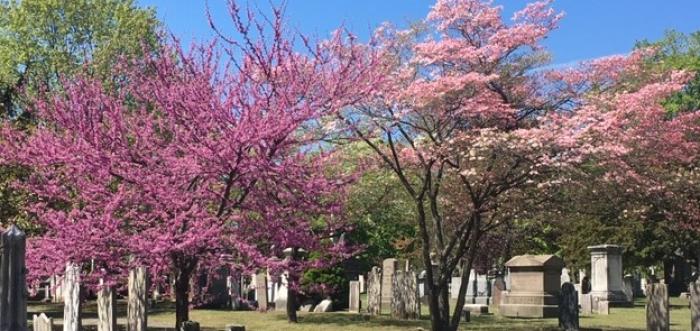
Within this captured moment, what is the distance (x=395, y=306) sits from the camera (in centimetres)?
2469

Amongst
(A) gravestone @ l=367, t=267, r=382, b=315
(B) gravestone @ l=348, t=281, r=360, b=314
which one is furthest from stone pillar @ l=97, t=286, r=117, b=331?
(B) gravestone @ l=348, t=281, r=360, b=314

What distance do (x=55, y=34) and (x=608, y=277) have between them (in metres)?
26.6

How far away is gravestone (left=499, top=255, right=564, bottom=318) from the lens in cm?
2434

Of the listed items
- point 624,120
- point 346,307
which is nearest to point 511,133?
point 624,120

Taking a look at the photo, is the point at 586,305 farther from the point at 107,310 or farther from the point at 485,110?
the point at 107,310

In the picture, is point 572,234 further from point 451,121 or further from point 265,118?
point 265,118

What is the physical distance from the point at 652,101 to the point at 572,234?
29.0 m

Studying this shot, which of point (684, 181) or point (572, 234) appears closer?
point (684, 181)

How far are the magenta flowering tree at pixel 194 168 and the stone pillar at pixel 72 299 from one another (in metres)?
0.21

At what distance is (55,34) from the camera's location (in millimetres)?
35188

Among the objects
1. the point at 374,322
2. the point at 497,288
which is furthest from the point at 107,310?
the point at 497,288

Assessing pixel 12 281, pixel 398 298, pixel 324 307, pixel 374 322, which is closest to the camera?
pixel 12 281

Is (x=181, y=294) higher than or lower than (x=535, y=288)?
higher

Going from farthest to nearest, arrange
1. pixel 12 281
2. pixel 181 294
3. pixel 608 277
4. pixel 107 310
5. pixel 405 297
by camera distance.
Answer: pixel 608 277, pixel 405 297, pixel 181 294, pixel 107 310, pixel 12 281
